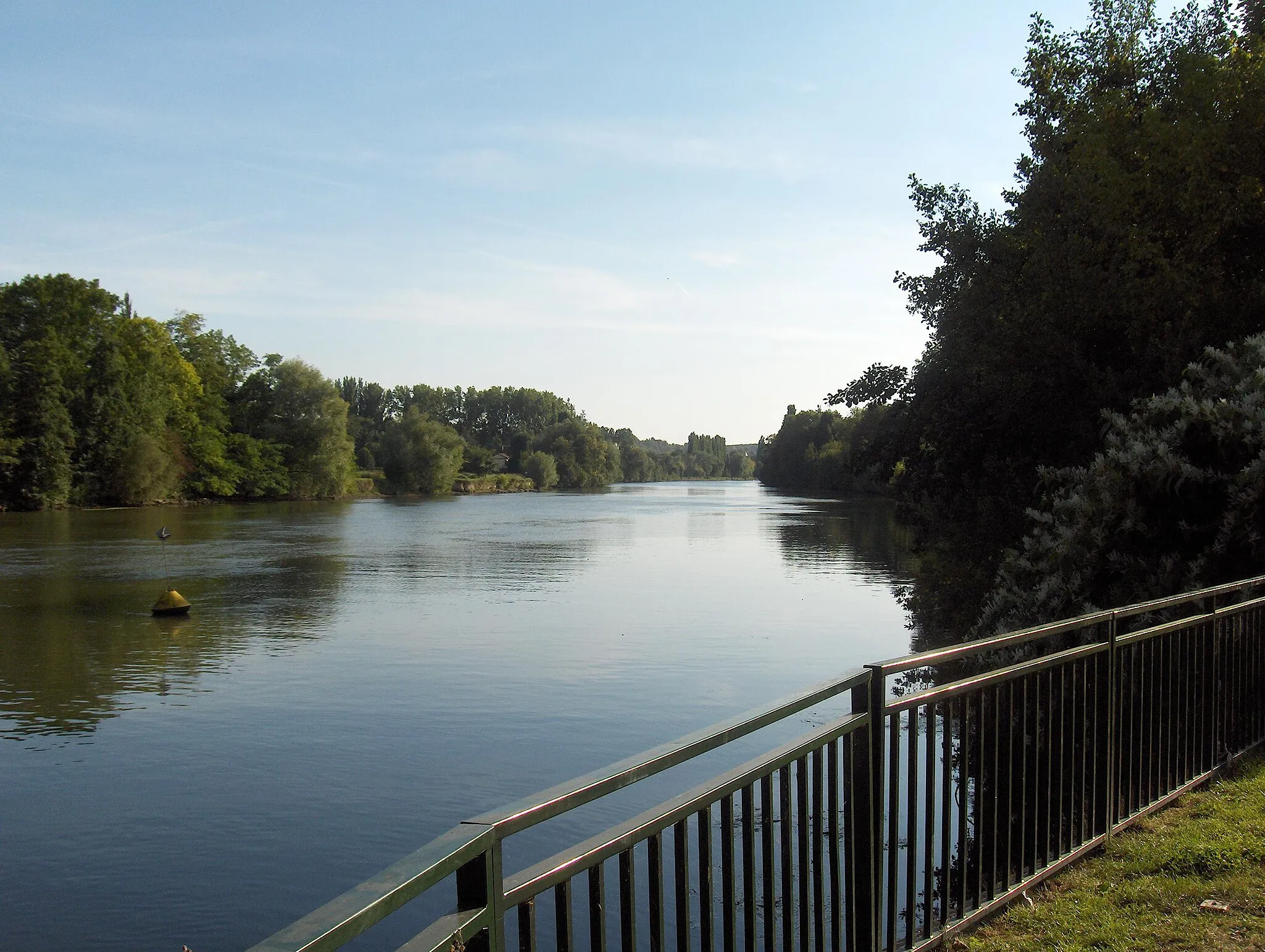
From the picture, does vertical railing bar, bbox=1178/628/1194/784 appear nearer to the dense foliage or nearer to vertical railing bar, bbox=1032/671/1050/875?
vertical railing bar, bbox=1032/671/1050/875

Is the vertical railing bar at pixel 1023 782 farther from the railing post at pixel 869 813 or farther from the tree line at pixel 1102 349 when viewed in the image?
the tree line at pixel 1102 349

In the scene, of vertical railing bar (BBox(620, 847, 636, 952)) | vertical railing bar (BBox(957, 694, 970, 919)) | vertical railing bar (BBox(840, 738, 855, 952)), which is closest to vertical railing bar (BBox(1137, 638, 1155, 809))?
vertical railing bar (BBox(957, 694, 970, 919))

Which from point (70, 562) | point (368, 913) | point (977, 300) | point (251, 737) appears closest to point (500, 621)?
point (251, 737)

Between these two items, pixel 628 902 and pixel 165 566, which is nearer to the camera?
pixel 628 902

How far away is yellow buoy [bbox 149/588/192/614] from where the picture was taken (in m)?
23.8

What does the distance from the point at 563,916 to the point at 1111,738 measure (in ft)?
13.1

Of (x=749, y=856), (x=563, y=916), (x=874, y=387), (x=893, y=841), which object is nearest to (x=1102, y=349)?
(x=874, y=387)

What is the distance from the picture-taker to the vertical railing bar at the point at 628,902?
2.96 meters

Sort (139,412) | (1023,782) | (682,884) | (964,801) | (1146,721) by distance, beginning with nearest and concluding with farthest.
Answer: (682,884) < (964,801) < (1023,782) < (1146,721) < (139,412)

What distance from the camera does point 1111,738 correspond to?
18.6ft

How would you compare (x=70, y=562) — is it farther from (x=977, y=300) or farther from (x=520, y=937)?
(x=520, y=937)

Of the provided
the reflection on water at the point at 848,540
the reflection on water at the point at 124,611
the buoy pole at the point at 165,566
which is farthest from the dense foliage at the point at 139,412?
the reflection on water at the point at 848,540

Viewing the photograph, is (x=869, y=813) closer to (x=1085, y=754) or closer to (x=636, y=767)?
(x=636, y=767)

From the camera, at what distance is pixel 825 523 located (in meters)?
61.7
